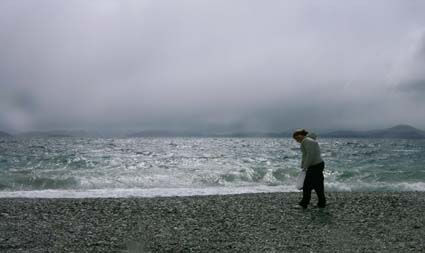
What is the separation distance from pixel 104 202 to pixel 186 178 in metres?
12.6

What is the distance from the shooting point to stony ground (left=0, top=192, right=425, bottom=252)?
373 inches

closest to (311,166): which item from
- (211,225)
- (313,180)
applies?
(313,180)

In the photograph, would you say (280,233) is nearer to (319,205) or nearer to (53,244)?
(319,205)

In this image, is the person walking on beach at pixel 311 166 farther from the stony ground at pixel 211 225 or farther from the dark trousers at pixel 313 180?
the stony ground at pixel 211 225

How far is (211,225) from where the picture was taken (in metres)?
11.5

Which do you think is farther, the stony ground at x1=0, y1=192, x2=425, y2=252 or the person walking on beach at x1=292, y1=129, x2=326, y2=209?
the person walking on beach at x1=292, y1=129, x2=326, y2=209

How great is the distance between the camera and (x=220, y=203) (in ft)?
48.7

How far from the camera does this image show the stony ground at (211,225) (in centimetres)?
947

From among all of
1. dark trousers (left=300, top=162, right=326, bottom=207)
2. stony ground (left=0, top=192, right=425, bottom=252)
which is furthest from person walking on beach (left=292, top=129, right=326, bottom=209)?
stony ground (left=0, top=192, right=425, bottom=252)

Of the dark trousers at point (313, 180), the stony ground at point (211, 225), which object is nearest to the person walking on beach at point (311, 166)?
the dark trousers at point (313, 180)

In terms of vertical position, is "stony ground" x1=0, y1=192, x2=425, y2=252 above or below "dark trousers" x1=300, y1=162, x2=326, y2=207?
below

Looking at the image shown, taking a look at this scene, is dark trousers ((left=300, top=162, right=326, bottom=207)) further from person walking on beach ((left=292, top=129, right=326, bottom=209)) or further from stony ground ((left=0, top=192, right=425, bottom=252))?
stony ground ((left=0, top=192, right=425, bottom=252))

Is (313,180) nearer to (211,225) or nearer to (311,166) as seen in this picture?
(311,166)

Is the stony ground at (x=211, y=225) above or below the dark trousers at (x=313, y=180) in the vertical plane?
below
